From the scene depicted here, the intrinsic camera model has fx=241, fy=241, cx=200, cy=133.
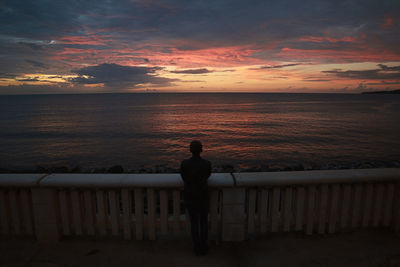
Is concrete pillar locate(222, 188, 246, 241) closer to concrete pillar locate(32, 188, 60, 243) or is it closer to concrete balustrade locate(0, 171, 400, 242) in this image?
concrete balustrade locate(0, 171, 400, 242)

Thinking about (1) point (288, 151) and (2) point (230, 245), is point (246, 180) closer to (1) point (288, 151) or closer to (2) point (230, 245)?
(2) point (230, 245)

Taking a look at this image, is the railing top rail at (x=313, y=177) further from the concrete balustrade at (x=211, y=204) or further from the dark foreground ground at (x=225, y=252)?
the dark foreground ground at (x=225, y=252)

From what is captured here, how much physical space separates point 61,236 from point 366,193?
17.7 ft

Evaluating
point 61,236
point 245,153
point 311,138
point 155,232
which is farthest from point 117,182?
point 311,138

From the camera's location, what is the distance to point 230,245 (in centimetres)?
407

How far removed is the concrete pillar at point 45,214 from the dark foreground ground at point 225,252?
150mm

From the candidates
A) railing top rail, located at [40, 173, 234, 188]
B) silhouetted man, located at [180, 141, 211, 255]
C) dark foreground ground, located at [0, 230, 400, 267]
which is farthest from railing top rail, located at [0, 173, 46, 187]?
silhouetted man, located at [180, 141, 211, 255]

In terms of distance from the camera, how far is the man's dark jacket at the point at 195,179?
12.0 feet

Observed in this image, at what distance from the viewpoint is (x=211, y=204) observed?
4.09 m

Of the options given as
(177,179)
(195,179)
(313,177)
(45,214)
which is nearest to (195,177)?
(195,179)

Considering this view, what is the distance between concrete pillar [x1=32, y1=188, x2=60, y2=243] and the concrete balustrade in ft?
0.05

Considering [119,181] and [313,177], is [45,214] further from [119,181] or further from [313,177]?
[313,177]

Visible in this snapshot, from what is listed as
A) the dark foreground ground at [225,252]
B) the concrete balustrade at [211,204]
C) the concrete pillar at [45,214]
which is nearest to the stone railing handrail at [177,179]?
the concrete balustrade at [211,204]

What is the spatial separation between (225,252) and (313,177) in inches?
74.9
